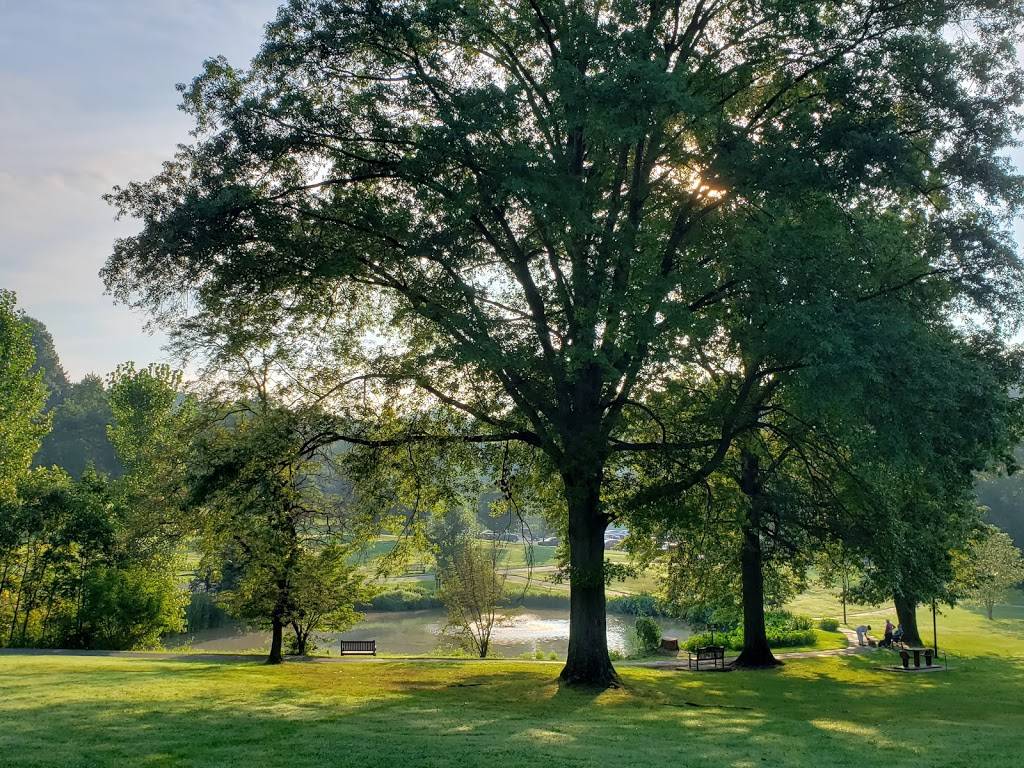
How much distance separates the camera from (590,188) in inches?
563

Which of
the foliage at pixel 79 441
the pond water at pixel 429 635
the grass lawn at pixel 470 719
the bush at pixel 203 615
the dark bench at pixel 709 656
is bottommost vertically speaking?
the pond water at pixel 429 635

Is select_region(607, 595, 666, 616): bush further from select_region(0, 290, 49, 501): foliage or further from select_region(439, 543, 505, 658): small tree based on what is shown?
select_region(0, 290, 49, 501): foliage

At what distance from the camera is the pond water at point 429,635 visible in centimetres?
3519

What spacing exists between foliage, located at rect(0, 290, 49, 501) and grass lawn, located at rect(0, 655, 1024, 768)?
1082 centimetres

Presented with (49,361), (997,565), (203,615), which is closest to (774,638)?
(997,565)

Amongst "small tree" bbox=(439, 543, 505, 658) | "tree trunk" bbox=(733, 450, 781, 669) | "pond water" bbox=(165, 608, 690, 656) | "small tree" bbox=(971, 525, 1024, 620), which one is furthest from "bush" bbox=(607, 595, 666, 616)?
"tree trunk" bbox=(733, 450, 781, 669)

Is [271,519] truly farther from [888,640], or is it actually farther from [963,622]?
[963,622]

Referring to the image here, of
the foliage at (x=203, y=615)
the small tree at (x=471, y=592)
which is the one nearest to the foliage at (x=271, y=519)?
the small tree at (x=471, y=592)

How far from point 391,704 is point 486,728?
2.87m

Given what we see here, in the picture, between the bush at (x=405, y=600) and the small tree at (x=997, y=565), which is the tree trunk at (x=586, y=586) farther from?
the bush at (x=405, y=600)

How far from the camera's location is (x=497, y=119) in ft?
41.8

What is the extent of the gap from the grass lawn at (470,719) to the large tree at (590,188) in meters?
3.20

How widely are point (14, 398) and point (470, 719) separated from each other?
26469 mm

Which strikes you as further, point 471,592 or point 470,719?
point 471,592
